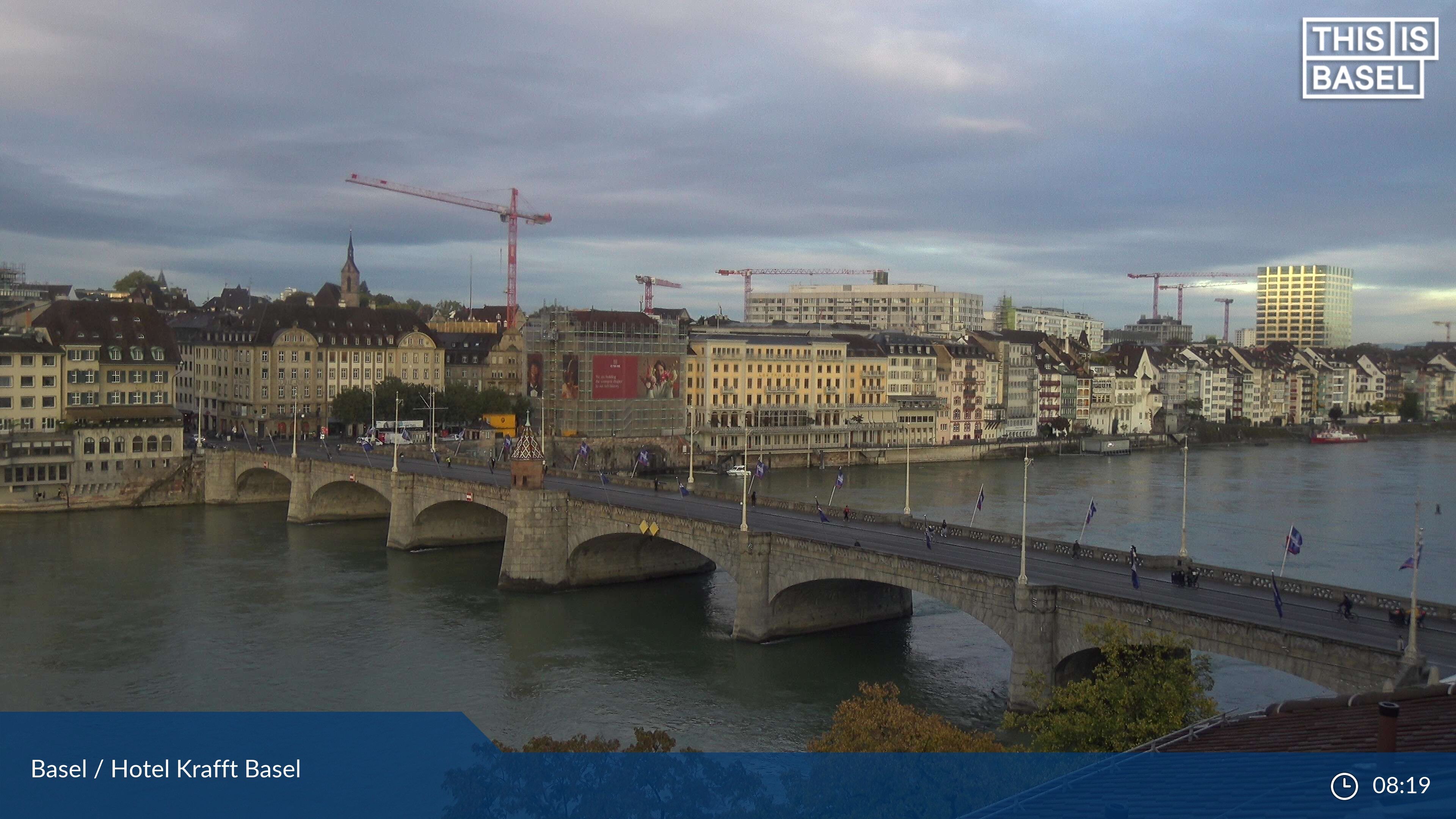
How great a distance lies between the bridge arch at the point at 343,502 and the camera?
71438 millimetres

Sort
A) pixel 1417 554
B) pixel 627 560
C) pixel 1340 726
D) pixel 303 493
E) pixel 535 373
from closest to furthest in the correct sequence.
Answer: pixel 1340 726 < pixel 1417 554 < pixel 627 560 < pixel 303 493 < pixel 535 373

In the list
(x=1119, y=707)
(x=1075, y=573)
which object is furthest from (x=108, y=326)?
(x=1119, y=707)

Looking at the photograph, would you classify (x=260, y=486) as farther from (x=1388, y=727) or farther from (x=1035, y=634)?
(x=1388, y=727)

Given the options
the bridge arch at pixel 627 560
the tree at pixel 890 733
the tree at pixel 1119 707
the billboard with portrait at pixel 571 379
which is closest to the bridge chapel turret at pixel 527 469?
the bridge arch at pixel 627 560

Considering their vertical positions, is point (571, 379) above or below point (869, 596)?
above

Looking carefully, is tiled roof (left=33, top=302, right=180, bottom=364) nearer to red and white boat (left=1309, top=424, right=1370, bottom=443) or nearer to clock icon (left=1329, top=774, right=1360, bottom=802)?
clock icon (left=1329, top=774, right=1360, bottom=802)

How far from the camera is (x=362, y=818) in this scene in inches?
1074

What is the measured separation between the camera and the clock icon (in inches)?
400

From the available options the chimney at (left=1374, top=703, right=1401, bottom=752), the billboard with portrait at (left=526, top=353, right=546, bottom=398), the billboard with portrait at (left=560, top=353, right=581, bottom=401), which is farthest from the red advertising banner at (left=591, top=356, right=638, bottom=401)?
the chimney at (left=1374, top=703, right=1401, bottom=752)

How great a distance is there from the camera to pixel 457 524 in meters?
63.6

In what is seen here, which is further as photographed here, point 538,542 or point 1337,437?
point 1337,437

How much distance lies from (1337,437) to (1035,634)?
14963 cm

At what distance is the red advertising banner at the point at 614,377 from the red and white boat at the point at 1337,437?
102111mm

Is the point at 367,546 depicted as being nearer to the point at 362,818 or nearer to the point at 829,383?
the point at 362,818
